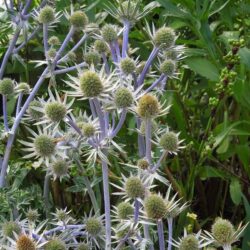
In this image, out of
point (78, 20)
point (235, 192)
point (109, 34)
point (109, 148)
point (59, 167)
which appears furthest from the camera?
point (235, 192)

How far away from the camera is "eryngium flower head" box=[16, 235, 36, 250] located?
3.54ft

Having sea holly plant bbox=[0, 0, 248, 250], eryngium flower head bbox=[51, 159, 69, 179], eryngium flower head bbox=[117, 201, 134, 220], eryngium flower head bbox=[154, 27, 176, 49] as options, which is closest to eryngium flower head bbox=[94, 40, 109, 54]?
sea holly plant bbox=[0, 0, 248, 250]

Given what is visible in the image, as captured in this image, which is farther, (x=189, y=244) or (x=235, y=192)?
(x=235, y=192)

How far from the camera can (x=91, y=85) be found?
3.69 feet

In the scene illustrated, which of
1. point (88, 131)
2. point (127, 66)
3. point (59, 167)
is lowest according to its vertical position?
point (59, 167)

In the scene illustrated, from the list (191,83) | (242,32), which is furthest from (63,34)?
(242,32)

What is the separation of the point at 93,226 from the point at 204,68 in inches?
25.5

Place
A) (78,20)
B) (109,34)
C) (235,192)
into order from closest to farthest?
(109,34)
(78,20)
(235,192)

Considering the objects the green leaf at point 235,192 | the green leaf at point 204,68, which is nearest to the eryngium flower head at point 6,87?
the green leaf at point 204,68

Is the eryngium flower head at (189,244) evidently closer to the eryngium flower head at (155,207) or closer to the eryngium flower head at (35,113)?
the eryngium flower head at (155,207)

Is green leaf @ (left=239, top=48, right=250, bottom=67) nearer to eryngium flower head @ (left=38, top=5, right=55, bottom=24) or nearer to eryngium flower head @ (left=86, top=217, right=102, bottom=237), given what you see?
eryngium flower head @ (left=38, top=5, right=55, bottom=24)

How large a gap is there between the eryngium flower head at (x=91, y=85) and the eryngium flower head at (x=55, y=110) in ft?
0.17

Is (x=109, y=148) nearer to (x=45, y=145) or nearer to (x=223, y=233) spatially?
(x=45, y=145)

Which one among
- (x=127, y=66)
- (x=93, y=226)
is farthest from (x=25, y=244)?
(x=127, y=66)
